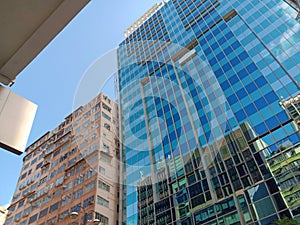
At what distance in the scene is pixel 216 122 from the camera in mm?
21406

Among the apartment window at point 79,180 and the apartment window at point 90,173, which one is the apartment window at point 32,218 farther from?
the apartment window at point 90,173

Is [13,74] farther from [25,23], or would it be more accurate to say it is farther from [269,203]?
[269,203]

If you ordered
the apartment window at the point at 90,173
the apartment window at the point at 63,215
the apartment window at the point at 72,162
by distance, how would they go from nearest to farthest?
the apartment window at the point at 63,215
the apartment window at the point at 90,173
the apartment window at the point at 72,162

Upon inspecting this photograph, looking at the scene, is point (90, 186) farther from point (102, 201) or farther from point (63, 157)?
point (63, 157)

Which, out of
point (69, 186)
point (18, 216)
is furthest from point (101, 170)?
point (18, 216)

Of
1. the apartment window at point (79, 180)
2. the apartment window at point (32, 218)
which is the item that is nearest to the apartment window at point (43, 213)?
the apartment window at point (32, 218)

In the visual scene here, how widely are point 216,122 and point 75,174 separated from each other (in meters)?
17.0

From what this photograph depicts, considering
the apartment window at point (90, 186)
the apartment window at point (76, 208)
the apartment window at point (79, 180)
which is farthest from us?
the apartment window at point (79, 180)

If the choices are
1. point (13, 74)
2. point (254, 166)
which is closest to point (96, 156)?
point (254, 166)

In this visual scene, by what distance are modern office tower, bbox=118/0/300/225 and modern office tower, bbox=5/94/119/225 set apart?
1.85 m

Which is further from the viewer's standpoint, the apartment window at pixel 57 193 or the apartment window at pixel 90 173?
the apartment window at pixel 57 193

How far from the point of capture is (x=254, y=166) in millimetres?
17344

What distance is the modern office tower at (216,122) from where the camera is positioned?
55.7 ft

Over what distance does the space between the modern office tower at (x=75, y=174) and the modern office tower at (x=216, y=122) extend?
6.07 ft
